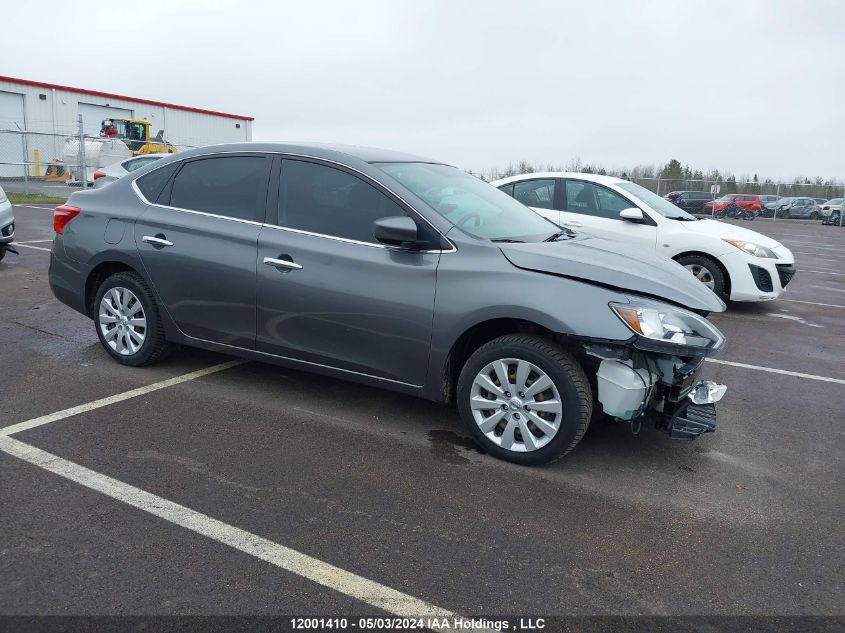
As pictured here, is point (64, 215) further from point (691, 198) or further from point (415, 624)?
point (691, 198)

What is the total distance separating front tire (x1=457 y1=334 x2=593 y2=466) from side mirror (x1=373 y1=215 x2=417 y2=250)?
0.75m

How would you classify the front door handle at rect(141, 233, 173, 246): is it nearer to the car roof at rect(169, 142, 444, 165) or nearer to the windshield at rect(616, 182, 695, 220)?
the car roof at rect(169, 142, 444, 165)

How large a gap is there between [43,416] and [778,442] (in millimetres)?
4605

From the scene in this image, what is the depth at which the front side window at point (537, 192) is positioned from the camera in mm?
9250

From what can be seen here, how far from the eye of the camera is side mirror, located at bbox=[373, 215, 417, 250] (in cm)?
409

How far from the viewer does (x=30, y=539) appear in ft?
10.1

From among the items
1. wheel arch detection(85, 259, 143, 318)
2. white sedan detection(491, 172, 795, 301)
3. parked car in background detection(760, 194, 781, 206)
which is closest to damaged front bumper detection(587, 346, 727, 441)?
wheel arch detection(85, 259, 143, 318)

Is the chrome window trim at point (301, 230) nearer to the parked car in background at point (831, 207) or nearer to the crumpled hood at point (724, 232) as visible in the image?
the crumpled hood at point (724, 232)

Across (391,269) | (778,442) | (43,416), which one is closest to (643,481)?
(778,442)

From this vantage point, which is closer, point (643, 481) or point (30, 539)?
point (30, 539)

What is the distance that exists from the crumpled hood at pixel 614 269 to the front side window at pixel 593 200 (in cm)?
457

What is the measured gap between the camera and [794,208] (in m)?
39.3

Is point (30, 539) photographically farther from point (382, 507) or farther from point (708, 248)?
point (708, 248)

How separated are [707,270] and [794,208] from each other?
35.4m
